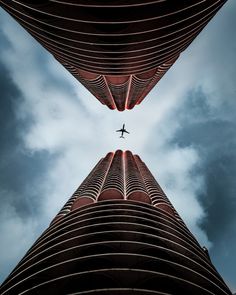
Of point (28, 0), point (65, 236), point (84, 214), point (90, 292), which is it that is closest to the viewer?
point (90, 292)

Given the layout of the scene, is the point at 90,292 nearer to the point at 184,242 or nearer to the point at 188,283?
the point at 188,283

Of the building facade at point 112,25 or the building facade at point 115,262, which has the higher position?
the building facade at point 112,25

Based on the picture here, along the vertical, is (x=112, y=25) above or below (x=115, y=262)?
above

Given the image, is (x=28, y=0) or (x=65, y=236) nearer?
(x=28, y=0)

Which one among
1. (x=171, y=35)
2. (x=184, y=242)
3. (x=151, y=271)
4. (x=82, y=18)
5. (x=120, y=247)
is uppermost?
(x=171, y=35)

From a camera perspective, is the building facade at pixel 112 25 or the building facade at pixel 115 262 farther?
the building facade at pixel 115 262

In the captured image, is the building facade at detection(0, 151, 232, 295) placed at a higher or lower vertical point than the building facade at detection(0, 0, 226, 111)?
lower

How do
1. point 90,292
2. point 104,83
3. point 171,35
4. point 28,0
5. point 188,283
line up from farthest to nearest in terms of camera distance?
point 104,83 → point 171,35 → point 188,283 → point 28,0 → point 90,292

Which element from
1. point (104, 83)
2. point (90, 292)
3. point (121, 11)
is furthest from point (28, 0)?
point (104, 83)

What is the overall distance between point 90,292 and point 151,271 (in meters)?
4.51

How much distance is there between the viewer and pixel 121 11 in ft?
59.7

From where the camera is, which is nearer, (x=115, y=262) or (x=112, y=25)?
(x=112, y=25)

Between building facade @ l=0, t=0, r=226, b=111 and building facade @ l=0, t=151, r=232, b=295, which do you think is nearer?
building facade @ l=0, t=0, r=226, b=111

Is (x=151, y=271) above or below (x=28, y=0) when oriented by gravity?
below
